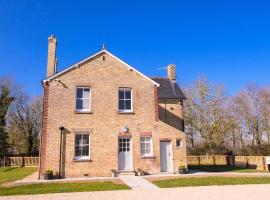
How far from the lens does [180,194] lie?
41.6ft

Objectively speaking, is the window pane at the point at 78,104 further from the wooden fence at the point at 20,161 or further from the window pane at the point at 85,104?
the wooden fence at the point at 20,161

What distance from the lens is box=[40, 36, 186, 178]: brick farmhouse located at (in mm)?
20406

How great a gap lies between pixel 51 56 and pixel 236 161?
2273 cm

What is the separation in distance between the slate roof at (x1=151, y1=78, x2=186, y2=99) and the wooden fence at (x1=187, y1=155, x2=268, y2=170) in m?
10.4

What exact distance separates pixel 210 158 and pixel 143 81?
1738cm

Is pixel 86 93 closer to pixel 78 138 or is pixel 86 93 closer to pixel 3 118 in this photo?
pixel 78 138

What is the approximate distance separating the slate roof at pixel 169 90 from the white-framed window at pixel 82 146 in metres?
7.53

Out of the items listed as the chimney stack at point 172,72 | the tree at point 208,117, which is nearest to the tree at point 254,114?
the tree at point 208,117

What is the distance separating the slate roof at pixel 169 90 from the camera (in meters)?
24.7

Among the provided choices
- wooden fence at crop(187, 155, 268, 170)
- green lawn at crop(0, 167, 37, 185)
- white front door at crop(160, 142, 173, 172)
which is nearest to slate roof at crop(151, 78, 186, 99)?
white front door at crop(160, 142, 173, 172)

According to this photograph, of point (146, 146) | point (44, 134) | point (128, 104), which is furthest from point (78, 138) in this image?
point (146, 146)

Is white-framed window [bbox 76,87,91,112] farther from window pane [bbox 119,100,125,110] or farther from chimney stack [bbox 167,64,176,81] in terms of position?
chimney stack [bbox 167,64,176,81]

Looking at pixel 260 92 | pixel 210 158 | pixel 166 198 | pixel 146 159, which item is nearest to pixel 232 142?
pixel 260 92

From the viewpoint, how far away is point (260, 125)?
43.0 meters
